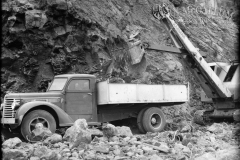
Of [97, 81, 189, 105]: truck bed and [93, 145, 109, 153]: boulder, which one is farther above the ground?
[97, 81, 189, 105]: truck bed

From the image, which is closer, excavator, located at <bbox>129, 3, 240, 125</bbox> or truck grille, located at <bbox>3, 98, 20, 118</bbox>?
truck grille, located at <bbox>3, 98, 20, 118</bbox>

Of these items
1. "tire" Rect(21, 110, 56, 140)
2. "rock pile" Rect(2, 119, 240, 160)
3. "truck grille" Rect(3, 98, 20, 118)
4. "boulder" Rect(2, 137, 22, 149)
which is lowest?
"rock pile" Rect(2, 119, 240, 160)

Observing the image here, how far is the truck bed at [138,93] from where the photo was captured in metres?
8.73

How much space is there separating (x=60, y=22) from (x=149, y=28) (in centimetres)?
492

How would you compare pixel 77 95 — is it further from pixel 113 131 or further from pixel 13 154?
pixel 13 154

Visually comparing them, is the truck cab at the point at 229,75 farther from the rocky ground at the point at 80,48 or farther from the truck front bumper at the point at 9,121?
the truck front bumper at the point at 9,121

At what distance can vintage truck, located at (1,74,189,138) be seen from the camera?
25.5 ft

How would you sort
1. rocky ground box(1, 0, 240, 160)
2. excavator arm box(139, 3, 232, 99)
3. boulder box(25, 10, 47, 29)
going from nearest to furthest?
excavator arm box(139, 3, 232, 99)
rocky ground box(1, 0, 240, 160)
boulder box(25, 10, 47, 29)

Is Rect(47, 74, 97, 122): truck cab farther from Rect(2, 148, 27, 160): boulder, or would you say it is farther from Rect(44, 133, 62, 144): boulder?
Rect(2, 148, 27, 160): boulder

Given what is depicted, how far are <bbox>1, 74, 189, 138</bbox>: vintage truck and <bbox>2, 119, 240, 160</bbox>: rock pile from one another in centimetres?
112

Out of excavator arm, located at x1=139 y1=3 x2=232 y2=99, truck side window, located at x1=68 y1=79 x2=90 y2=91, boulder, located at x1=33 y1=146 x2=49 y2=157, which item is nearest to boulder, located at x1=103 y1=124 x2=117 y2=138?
truck side window, located at x1=68 y1=79 x2=90 y2=91

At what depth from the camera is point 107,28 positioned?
1435 cm

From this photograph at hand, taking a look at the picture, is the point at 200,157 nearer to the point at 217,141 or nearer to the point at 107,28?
the point at 217,141

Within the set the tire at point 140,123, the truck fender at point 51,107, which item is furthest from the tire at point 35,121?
the tire at point 140,123
